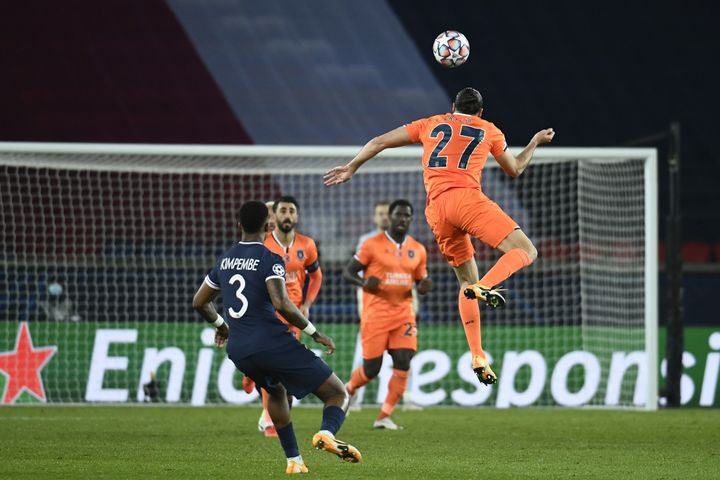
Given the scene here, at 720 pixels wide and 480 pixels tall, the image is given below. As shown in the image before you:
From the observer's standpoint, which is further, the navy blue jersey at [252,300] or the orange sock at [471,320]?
the orange sock at [471,320]

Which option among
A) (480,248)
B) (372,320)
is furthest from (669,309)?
(372,320)

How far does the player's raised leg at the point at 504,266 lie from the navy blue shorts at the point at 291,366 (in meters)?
1.29

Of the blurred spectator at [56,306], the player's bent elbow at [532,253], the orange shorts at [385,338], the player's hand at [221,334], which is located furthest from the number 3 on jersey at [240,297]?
the blurred spectator at [56,306]

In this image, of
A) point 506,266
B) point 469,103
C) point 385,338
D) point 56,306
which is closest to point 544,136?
point 469,103

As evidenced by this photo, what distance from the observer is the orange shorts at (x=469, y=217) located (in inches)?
325

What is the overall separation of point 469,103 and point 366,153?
33.5 inches

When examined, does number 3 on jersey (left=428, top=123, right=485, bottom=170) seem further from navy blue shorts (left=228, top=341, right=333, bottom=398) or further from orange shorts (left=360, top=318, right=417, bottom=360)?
orange shorts (left=360, top=318, right=417, bottom=360)

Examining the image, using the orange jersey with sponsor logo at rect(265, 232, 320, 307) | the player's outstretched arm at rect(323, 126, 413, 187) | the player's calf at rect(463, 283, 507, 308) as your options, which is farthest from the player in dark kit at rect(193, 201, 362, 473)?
the orange jersey with sponsor logo at rect(265, 232, 320, 307)

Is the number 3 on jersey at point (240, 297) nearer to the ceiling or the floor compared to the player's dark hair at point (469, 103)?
nearer to the floor

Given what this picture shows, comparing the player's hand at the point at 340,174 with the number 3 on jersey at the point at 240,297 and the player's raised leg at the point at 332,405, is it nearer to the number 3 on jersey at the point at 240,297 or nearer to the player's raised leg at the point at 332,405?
the number 3 on jersey at the point at 240,297

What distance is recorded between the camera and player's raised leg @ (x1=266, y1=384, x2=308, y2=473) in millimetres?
7078

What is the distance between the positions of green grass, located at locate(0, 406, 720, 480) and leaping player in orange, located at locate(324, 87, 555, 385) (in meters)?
0.97

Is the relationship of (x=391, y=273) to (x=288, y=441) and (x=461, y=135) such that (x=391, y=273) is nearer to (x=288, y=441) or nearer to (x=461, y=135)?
(x=461, y=135)

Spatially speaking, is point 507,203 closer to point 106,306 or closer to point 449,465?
point 106,306
